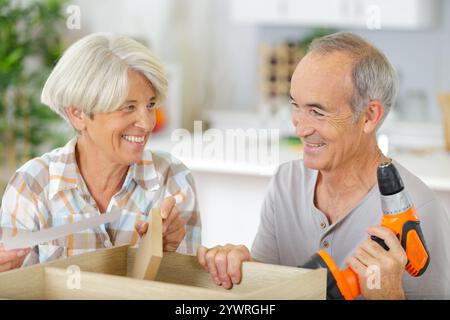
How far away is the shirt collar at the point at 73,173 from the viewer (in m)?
1.57

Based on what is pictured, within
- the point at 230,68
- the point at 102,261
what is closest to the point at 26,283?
the point at 102,261

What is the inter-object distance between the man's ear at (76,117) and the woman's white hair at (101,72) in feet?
0.09

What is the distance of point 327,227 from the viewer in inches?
61.2

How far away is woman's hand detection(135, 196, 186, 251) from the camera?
54.2 inches

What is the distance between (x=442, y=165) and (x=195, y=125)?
1.46 m

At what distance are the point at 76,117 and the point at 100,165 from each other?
11 cm

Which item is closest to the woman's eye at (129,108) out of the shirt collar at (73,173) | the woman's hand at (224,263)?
the shirt collar at (73,173)

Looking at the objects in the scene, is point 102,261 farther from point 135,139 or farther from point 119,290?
point 135,139

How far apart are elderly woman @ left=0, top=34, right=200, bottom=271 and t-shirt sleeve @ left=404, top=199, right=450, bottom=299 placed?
44 centimetres

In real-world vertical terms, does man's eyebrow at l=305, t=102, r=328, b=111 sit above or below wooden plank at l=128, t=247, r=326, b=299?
above

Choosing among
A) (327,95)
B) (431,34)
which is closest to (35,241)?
(327,95)

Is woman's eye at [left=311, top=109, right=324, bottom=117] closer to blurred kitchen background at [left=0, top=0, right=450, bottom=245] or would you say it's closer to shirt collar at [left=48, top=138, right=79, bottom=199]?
shirt collar at [left=48, top=138, right=79, bottom=199]

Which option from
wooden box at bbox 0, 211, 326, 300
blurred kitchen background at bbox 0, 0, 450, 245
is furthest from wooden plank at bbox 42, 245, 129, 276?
blurred kitchen background at bbox 0, 0, 450, 245

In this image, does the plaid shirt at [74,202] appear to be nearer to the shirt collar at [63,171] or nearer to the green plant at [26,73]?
the shirt collar at [63,171]
